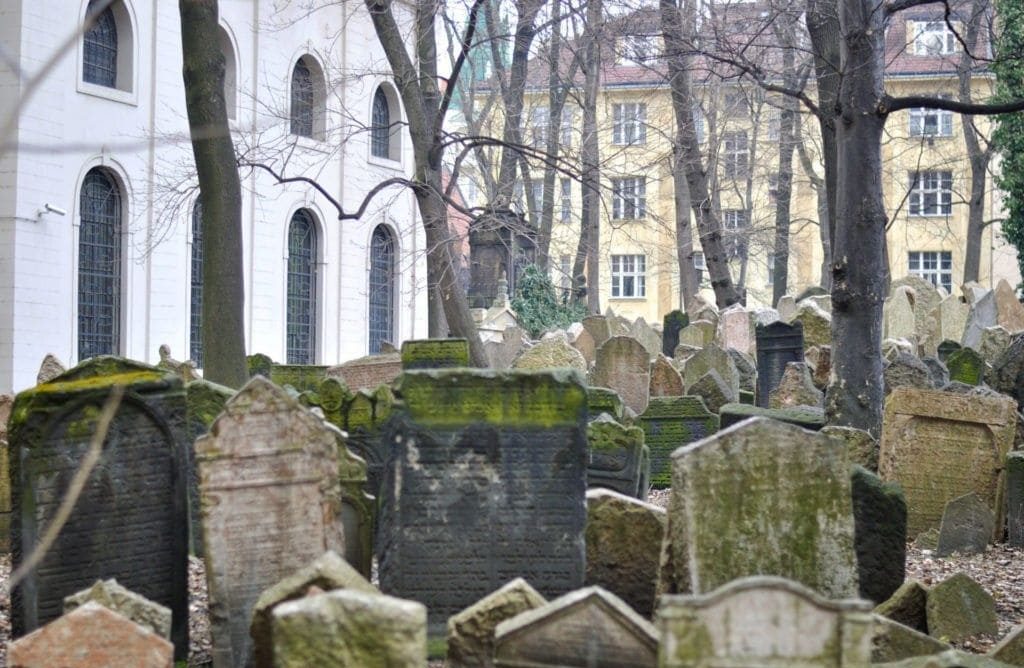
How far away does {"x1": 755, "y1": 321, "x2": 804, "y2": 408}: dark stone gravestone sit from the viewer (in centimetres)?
1758

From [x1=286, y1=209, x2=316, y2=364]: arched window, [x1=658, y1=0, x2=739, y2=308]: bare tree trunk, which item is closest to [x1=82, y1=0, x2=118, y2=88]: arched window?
[x1=286, y1=209, x2=316, y2=364]: arched window

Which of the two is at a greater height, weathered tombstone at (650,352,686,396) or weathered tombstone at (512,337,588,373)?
weathered tombstone at (512,337,588,373)

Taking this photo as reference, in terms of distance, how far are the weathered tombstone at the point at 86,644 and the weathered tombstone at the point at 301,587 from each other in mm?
510

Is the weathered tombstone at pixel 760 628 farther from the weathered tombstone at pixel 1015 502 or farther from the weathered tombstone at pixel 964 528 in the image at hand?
the weathered tombstone at pixel 1015 502

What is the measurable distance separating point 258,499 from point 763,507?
237 cm

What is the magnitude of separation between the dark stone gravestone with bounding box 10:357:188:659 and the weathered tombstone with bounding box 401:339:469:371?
6.42 metres

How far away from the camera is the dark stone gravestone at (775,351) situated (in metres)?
17.6

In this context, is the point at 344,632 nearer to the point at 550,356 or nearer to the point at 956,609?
the point at 956,609

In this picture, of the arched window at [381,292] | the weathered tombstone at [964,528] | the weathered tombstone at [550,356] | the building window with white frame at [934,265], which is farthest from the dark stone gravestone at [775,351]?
the building window with white frame at [934,265]

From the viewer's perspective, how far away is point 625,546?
23.8 feet

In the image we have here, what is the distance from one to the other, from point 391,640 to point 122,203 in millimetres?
22743

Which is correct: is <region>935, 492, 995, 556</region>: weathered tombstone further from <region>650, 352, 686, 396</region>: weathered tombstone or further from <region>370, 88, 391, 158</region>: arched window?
<region>370, 88, 391, 158</region>: arched window

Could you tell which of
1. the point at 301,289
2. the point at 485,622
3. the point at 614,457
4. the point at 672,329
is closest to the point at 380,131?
the point at 301,289

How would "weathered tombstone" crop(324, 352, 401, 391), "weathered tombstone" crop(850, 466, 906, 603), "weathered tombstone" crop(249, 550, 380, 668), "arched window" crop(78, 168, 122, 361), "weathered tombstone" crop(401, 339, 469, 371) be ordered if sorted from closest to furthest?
"weathered tombstone" crop(249, 550, 380, 668) < "weathered tombstone" crop(850, 466, 906, 603) < "weathered tombstone" crop(401, 339, 469, 371) < "weathered tombstone" crop(324, 352, 401, 391) < "arched window" crop(78, 168, 122, 361)
